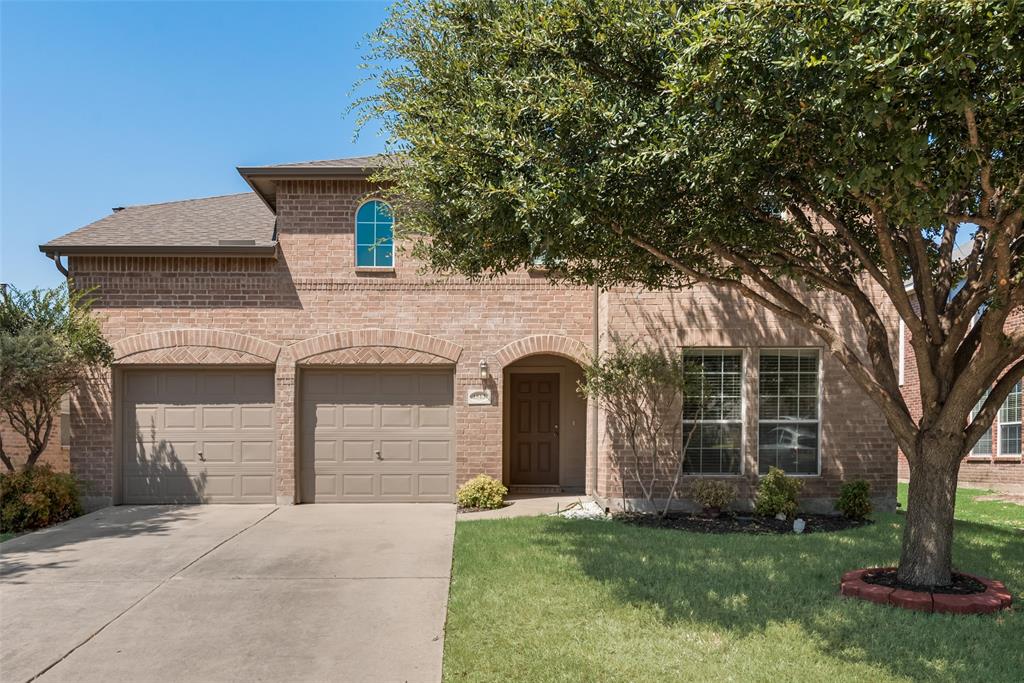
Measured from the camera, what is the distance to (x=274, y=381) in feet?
39.2

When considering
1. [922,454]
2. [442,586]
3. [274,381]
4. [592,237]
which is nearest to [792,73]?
[592,237]

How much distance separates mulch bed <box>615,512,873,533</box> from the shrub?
20cm

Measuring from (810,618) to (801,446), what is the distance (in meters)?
5.65

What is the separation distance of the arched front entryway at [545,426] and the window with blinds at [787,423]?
3.28m

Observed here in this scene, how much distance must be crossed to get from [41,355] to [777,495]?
35.1ft

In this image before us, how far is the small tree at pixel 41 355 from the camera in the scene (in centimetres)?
1005

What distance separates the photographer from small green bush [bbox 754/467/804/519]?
10.3m

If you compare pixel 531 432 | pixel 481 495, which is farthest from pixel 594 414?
pixel 481 495

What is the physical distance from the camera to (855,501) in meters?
10.4

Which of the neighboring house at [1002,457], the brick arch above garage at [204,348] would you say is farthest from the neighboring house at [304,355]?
the neighboring house at [1002,457]

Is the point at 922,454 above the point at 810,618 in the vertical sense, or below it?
above

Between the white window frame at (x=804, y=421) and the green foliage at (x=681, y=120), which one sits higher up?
the green foliage at (x=681, y=120)

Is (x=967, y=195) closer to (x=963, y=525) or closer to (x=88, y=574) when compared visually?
(x=963, y=525)

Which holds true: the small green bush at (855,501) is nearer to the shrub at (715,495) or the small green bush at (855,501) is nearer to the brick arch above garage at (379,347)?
the shrub at (715,495)
